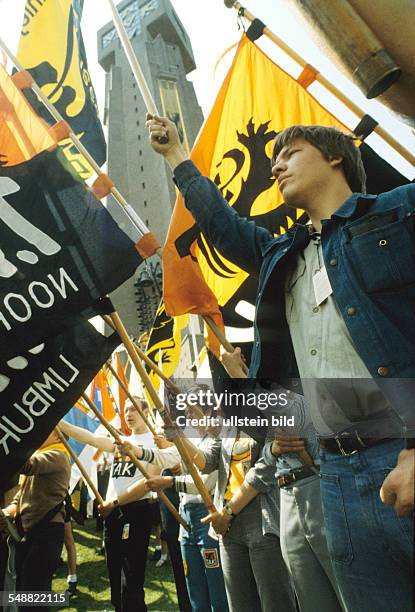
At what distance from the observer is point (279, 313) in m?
1.44

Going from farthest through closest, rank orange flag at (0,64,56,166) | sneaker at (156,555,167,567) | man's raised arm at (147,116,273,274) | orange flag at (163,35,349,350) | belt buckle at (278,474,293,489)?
sneaker at (156,555,167,567) < orange flag at (163,35,349,350) < orange flag at (0,64,56,166) < belt buckle at (278,474,293,489) < man's raised arm at (147,116,273,274)

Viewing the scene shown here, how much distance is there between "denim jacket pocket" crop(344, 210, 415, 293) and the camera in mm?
1073

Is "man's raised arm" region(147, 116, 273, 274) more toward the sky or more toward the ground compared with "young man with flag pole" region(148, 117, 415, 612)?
more toward the sky

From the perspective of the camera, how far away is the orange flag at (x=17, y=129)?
103 inches

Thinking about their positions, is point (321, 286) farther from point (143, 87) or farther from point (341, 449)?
point (143, 87)

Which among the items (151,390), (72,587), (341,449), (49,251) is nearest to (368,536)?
(341,449)

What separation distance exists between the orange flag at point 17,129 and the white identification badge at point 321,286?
75.2 inches

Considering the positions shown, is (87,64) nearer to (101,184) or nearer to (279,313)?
(101,184)

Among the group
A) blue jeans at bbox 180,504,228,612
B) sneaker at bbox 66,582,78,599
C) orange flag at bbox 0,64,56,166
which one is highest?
orange flag at bbox 0,64,56,166

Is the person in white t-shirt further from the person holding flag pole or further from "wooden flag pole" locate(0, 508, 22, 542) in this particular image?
the person holding flag pole

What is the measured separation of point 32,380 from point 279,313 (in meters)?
1.39

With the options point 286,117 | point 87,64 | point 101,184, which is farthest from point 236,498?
point 87,64

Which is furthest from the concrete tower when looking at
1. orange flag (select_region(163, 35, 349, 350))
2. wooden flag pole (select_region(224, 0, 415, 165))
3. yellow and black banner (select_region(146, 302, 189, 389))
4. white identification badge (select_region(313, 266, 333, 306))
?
white identification badge (select_region(313, 266, 333, 306))

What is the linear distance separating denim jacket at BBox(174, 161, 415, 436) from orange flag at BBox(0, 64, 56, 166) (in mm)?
1740
